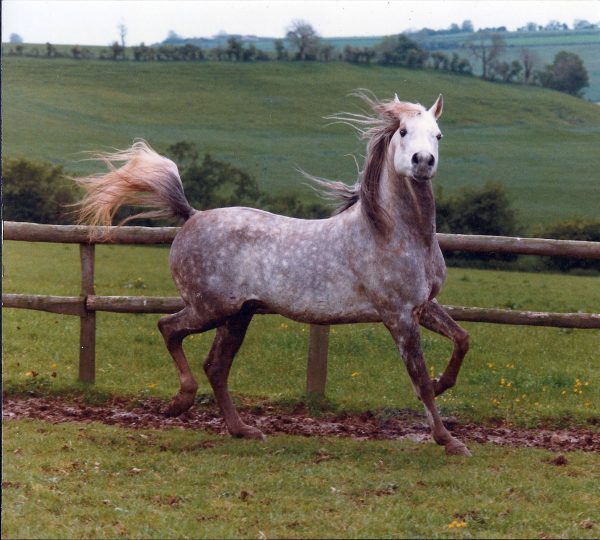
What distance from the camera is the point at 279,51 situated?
23250 millimetres

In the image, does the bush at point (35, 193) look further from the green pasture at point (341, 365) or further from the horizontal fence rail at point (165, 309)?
the horizontal fence rail at point (165, 309)

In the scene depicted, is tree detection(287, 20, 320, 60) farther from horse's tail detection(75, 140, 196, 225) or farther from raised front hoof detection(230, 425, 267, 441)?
raised front hoof detection(230, 425, 267, 441)

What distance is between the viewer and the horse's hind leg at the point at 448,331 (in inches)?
253

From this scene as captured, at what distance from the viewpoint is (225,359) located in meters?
6.78

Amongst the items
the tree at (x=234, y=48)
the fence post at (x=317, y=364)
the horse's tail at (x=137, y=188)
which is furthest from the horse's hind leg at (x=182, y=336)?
the tree at (x=234, y=48)

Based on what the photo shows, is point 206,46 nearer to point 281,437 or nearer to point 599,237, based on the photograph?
point 599,237

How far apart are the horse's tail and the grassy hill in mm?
15772

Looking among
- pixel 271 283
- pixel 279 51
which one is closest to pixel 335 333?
pixel 271 283

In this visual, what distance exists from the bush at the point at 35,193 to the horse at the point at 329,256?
10326 millimetres

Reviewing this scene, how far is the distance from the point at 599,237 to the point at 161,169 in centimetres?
1374

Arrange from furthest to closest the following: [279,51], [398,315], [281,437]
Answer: [279,51] < [281,437] < [398,315]

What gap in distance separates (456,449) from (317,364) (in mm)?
1845

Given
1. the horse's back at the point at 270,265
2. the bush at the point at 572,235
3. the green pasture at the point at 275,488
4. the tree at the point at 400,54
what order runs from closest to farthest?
the green pasture at the point at 275,488, the horse's back at the point at 270,265, the bush at the point at 572,235, the tree at the point at 400,54

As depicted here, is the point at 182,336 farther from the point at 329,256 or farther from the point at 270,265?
the point at 329,256
